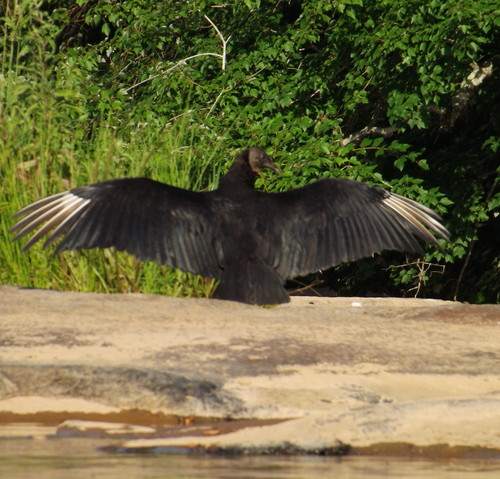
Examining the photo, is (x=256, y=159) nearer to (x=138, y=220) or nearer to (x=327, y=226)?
(x=327, y=226)

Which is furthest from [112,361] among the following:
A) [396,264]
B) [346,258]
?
[396,264]

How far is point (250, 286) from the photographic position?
6.45 metres

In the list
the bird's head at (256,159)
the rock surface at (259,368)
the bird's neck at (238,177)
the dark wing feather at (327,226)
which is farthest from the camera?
the bird's head at (256,159)

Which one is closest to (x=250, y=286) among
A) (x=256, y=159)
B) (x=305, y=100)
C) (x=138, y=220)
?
(x=138, y=220)

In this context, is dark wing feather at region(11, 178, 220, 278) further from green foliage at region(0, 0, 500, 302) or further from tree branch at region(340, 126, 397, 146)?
tree branch at region(340, 126, 397, 146)

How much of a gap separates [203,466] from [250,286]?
2829 millimetres

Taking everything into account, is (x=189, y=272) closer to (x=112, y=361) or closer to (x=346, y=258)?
(x=346, y=258)

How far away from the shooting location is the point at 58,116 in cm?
739

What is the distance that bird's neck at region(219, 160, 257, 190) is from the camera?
699 cm

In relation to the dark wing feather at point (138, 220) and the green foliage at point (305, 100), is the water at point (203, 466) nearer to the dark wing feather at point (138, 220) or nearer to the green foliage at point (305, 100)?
the dark wing feather at point (138, 220)

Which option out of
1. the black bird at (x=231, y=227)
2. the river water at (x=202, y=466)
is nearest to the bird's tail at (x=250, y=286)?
the black bird at (x=231, y=227)

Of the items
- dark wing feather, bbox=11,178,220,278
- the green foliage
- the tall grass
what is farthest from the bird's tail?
the green foliage

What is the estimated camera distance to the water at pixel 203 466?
139 inches

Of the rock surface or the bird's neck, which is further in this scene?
the bird's neck
